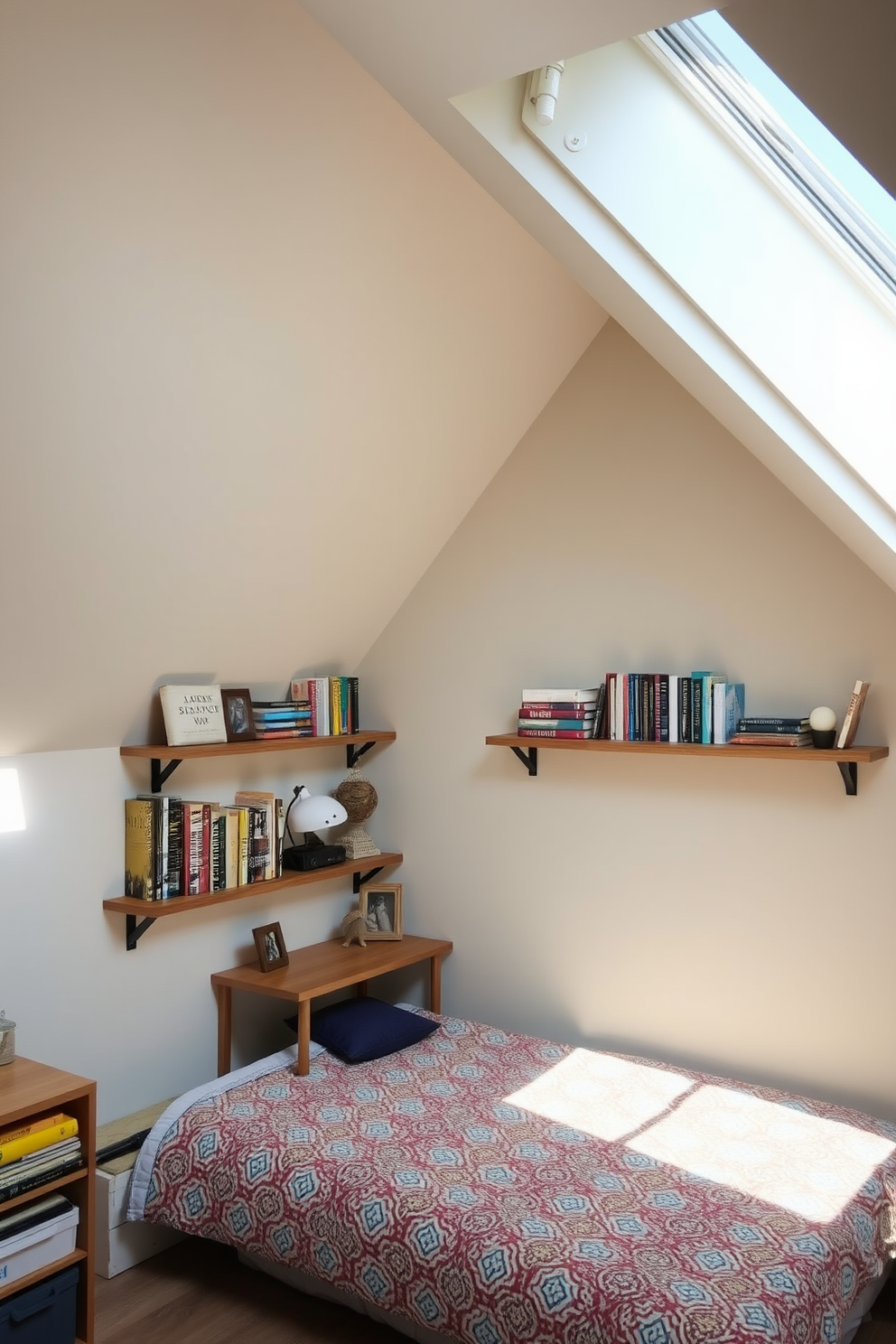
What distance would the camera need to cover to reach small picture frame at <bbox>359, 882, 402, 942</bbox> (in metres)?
3.85

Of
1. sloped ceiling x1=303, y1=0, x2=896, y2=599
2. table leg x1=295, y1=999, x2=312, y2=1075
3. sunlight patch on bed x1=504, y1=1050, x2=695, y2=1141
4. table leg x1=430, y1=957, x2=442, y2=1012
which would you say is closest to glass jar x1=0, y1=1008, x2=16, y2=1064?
table leg x1=295, y1=999, x2=312, y2=1075

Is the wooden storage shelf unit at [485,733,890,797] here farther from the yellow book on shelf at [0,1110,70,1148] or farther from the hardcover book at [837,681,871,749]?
the yellow book on shelf at [0,1110,70,1148]

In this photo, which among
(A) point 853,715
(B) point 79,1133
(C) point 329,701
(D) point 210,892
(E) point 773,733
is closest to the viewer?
(B) point 79,1133

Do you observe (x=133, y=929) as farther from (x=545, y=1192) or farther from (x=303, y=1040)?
(x=545, y=1192)

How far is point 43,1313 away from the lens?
7.97ft

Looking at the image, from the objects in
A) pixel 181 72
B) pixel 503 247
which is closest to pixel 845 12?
pixel 181 72

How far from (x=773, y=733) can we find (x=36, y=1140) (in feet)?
7.05

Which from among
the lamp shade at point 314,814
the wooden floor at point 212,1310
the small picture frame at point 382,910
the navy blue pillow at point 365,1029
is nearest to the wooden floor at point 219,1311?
the wooden floor at point 212,1310

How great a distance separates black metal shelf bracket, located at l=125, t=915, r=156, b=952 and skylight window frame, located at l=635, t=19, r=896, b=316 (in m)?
2.65

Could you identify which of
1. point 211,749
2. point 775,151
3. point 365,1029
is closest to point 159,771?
point 211,749

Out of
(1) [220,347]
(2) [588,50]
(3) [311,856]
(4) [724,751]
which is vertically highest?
(2) [588,50]

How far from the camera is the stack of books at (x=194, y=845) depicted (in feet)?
10.5

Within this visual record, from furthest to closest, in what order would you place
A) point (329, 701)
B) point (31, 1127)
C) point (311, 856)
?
1. point (329, 701)
2. point (311, 856)
3. point (31, 1127)

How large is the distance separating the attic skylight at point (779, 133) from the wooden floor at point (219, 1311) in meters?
2.68
